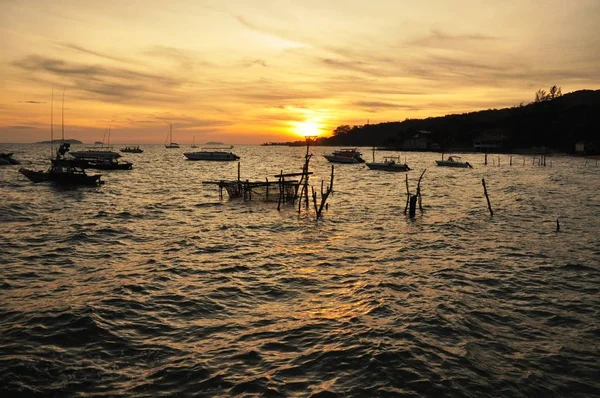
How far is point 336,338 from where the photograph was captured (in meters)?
10.3

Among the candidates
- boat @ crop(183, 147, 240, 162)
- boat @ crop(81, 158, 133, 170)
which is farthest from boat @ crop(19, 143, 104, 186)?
boat @ crop(183, 147, 240, 162)

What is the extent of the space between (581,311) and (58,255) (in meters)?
19.2

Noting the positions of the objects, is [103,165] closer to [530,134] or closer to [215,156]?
[215,156]

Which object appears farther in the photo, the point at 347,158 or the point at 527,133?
the point at 527,133

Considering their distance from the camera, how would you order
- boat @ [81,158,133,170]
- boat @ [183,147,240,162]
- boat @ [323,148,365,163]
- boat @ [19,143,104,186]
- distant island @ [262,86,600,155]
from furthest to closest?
1. distant island @ [262,86,600,155]
2. boat @ [183,147,240,162]
3. boat @ [323,148,365,163]
4. boat @ [81,158,133,170]
5. boat @ [19,143,104,186]

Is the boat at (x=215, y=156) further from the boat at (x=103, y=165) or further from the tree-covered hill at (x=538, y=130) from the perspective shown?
the tree-covered hill at (x=538, y=130)

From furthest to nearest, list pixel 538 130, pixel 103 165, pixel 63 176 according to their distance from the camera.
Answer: pixel 538 130 → pixel 103 165 → pixel 63 176

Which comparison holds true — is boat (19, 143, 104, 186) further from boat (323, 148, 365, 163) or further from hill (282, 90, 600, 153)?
hill (282, 90, 600, 153)

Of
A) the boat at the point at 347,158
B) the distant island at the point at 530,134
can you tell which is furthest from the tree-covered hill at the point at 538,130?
the boat at the point at 347,158

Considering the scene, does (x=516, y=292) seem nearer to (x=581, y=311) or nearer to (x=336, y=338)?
(x=581, y=311)

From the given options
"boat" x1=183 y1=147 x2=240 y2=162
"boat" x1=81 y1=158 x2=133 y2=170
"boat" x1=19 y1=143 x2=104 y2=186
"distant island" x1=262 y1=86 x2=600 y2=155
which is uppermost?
"distant island" x1=262 y1=86 x2=600 y2=155

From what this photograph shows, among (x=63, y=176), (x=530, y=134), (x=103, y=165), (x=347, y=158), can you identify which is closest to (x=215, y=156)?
(x=347, y=158)

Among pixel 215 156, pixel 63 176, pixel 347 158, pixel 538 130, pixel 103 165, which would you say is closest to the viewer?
pixel 63 176

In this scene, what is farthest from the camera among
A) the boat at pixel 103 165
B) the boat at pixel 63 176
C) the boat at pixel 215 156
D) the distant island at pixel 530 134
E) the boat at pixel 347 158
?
the distant island at pixel 530 134
